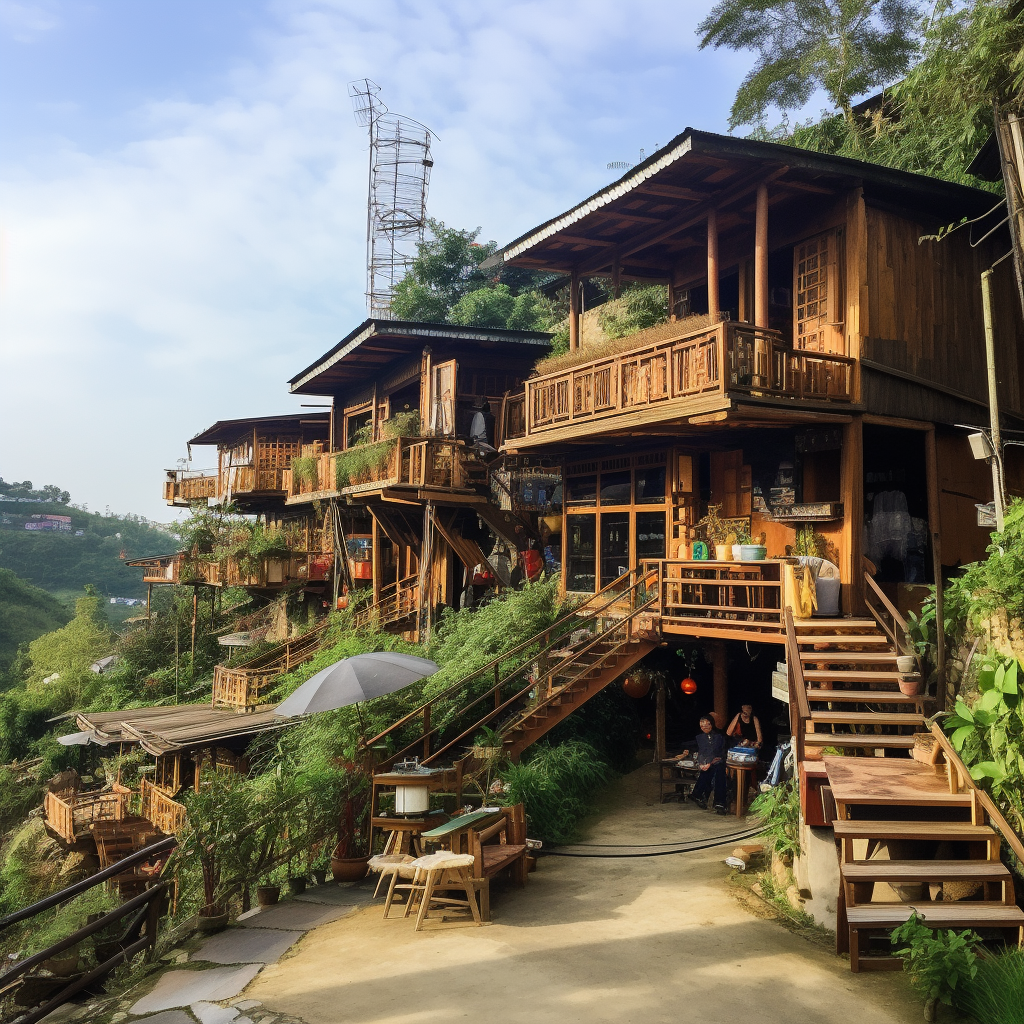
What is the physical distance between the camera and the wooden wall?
41.7ft

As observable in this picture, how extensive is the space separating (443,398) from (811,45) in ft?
60.1

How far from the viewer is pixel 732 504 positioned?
48.0ft

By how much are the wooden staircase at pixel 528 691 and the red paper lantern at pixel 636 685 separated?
850 mm

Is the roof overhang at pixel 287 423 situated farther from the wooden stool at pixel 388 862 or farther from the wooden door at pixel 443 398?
the wooden stool at pixel 388 862

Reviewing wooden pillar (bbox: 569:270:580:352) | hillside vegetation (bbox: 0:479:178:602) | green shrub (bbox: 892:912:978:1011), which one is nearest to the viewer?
green shrub (bbox: 892:912:978:1011)

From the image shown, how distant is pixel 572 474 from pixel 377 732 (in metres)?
7.38

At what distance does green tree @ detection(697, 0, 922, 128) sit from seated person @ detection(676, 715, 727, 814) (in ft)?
68.2

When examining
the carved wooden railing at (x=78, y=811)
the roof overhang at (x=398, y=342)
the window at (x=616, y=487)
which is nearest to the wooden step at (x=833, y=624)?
the window at (x=616, y=487)

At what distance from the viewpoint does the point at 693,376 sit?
11.8 meters

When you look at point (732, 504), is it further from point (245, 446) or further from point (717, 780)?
point (245, 446)

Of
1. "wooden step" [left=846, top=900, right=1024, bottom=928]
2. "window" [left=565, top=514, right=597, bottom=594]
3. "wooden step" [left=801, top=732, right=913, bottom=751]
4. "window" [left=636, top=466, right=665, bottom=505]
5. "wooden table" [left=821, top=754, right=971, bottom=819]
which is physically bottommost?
"wooden step" [left=846, top=900, right=1024, bottom=928]

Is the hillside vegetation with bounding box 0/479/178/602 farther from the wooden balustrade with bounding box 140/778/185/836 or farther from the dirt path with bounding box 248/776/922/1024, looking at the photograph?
the dirt path with bounding box 248/776/922/1024

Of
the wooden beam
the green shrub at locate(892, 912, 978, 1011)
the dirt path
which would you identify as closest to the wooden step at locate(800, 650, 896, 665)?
the dirt path

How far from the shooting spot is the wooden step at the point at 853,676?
9555 mm
